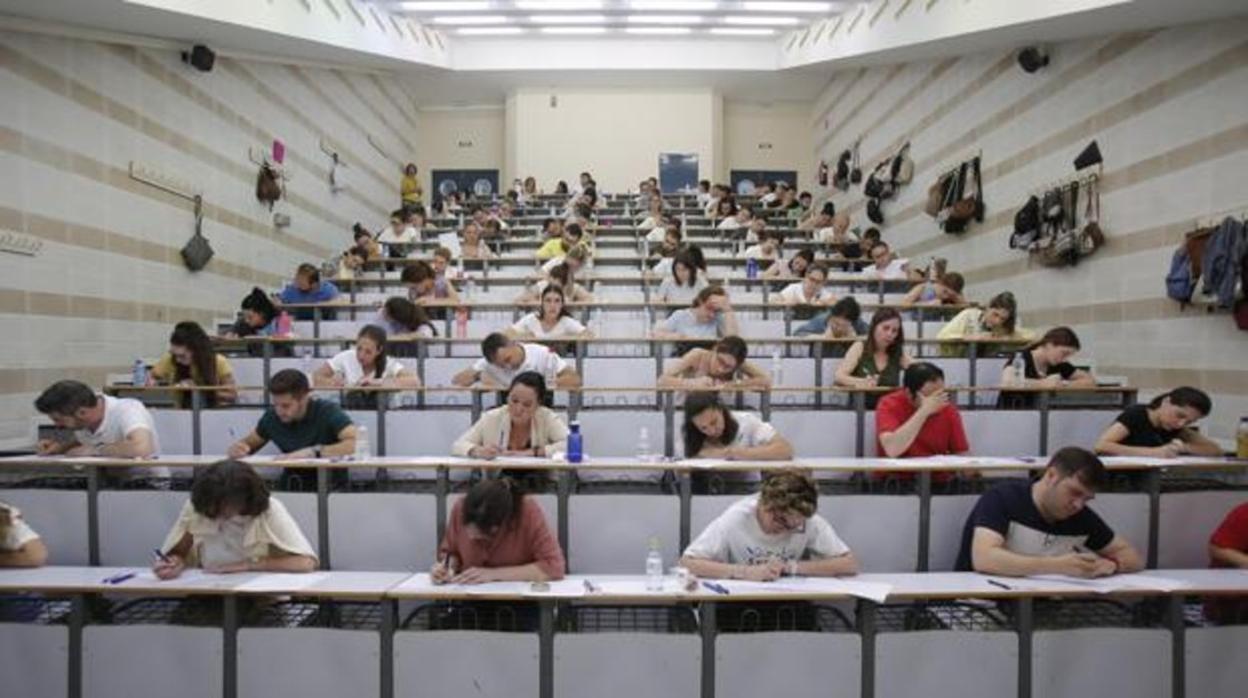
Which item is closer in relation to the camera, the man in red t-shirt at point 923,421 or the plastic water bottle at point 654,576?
the plastic water bottle at point 654,576

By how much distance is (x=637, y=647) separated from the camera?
9.83ft

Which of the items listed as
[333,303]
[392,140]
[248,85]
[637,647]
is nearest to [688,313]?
[333,303]

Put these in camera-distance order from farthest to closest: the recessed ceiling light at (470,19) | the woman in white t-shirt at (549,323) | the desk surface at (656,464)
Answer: the recessed ceiling light at (470,19) < the woman in white t-shirt at (549,323) < the desk surface at (656,464)

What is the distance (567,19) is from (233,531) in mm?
11036

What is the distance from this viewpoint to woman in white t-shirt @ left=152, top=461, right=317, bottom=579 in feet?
10.9

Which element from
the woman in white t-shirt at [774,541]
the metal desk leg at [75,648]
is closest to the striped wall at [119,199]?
the metal desk leg at [75,648]

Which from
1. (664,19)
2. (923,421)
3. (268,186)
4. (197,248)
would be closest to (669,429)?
(923,421)

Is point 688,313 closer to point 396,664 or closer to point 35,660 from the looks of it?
point 396,664

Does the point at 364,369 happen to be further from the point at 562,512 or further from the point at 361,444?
the point at 562,512

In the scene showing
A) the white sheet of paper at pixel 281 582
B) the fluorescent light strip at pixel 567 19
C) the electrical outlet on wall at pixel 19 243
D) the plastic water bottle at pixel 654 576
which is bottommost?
the white sheet of paper at pixel 281 582

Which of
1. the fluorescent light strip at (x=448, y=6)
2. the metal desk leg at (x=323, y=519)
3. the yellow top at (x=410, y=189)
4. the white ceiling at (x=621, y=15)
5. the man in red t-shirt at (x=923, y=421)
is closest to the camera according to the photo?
the metal desk leg at (x=323, y=519)

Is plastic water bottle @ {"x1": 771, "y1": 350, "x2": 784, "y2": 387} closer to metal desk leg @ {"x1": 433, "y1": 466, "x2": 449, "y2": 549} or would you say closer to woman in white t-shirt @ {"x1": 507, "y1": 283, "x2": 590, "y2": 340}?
woman in white t-shirt @ {"x1": 507, "y1": 283, "x2": 590, "y2": 340}

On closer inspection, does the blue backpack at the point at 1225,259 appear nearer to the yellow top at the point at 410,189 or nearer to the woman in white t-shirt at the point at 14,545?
the woman in white t-shirt at the point at 14,545

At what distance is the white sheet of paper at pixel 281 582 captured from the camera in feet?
9.80
